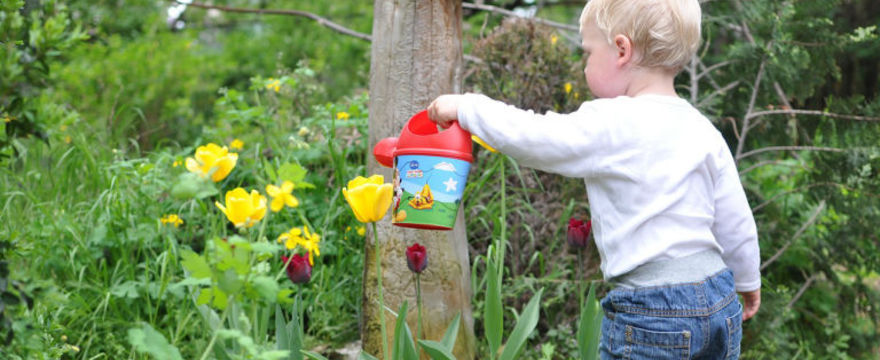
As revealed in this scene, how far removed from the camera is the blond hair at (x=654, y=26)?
1595mm

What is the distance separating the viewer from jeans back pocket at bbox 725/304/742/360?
5.35 ft

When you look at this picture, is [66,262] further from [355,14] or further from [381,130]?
[355,14]

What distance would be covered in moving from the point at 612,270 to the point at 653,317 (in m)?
0.13

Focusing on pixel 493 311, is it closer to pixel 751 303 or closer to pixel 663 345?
pixel 663 345

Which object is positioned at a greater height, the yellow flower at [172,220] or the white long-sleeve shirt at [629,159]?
the white long-sleeve shirt at [629,159]

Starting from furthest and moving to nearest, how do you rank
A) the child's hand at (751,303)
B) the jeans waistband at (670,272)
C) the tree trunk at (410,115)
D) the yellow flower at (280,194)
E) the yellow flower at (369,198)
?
the tree trunk at (410,115) → the child's hand at (751,303) → the jeans waistband at (670,272) → the yellow flower at (369,198) → the yellow flower at (280,194)

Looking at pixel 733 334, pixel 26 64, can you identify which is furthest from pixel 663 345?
pixel 26 64

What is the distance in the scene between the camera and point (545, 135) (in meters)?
1.52

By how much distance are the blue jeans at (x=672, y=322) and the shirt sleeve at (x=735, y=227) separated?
177 mm

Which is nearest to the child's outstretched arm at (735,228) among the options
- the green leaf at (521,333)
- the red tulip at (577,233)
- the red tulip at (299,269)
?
the red tulip at (577,233)

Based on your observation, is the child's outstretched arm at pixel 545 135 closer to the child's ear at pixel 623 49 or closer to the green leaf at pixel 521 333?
the child's ear at pixel 623 49

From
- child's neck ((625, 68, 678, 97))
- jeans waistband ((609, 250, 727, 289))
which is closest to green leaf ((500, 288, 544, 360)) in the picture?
jeans waistband ((609, 250, 727, 289))

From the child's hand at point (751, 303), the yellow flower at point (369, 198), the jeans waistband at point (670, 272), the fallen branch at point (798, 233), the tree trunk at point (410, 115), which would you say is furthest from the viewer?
the fallen branch at point (798, 233)

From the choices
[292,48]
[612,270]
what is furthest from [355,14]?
[612,270]
